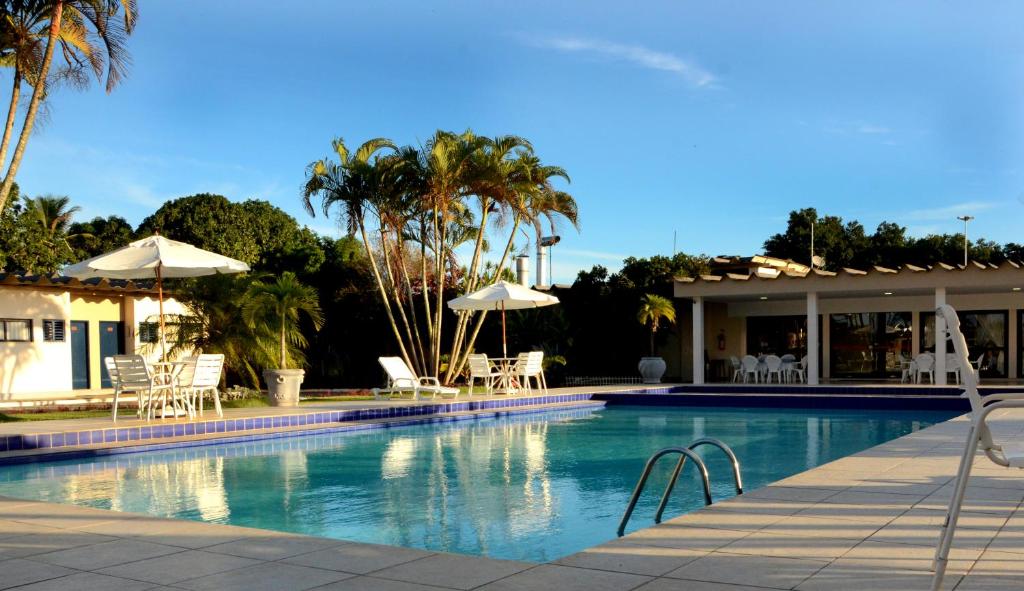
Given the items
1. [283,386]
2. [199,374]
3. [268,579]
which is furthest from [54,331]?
[268,579]

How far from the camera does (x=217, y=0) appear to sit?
16109 millimetres

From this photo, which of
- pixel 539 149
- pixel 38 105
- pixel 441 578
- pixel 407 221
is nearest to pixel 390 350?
pixel 407 221

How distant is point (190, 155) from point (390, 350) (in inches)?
382

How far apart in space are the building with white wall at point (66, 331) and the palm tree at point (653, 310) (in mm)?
11233

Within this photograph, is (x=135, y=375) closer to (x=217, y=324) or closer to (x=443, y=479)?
(x=217, y=324)

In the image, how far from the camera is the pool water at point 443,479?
5.99 meters

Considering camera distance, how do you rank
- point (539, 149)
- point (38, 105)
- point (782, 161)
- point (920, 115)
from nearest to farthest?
point (38, 105)
point (539, 149)
point (920, 115)
point (782, 161)

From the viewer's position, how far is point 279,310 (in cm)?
1593

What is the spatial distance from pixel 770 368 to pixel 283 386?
11926mm

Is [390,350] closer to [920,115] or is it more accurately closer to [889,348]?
[889,348]

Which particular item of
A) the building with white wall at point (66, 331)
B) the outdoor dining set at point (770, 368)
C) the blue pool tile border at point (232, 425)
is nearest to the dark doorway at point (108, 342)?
the building with white wall at point (66, 331)

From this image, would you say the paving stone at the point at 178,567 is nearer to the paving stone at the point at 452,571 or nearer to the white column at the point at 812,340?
the paving stone at the point at 452,571

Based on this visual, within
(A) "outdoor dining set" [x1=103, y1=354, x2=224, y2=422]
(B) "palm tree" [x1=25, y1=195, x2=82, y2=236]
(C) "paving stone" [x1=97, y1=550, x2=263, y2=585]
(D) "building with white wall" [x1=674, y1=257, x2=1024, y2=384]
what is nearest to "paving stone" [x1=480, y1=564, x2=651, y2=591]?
(C) "paving stone" [x1=97, y1=550, x2=263, y2=585]

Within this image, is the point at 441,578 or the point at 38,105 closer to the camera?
the point at 441,578
